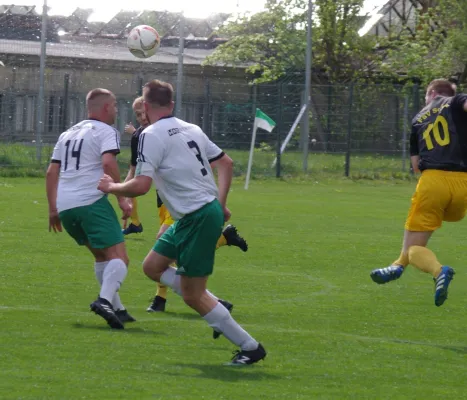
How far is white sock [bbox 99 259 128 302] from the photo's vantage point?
8078 mm

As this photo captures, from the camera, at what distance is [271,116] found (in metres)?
29.5

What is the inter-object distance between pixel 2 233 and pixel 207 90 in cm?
1484

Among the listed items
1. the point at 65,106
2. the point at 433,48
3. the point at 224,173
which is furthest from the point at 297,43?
the point at 224,173

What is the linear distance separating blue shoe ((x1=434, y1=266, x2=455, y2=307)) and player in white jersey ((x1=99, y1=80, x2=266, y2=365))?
1.81 metres

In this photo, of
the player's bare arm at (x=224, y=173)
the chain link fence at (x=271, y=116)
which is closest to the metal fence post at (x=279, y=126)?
the chain link fence at (x=271, y=116)

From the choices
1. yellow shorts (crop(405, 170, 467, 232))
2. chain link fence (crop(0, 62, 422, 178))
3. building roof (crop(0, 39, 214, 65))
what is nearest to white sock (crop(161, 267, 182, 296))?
yellow shorts (crop(405, 170, 467, 232))

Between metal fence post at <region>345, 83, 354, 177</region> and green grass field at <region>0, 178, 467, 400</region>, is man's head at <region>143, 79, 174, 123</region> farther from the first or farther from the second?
metal fence post at <region>345, 83, 354, 177</region>

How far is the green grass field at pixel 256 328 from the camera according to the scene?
6.15 metres

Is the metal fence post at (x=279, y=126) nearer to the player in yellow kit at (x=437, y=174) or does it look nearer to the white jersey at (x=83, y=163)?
the player in yellow kit at (x=437, y=174)

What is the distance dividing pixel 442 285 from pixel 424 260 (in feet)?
1.50

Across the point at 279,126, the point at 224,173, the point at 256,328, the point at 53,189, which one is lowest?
the point at 279,126

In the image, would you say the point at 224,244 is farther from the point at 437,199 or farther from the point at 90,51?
the point at 90,51

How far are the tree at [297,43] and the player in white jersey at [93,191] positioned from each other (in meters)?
29.4

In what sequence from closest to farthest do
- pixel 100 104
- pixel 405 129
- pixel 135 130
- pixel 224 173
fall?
pixel 224 173
pixel 100 104
pixel 135 130
pixel 405 129
